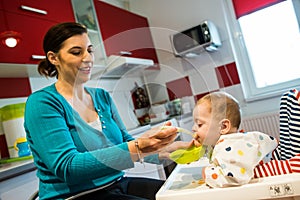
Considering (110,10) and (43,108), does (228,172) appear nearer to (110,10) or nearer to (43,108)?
(43,108)

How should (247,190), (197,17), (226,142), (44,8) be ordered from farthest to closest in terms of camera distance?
(197,17) → (44,8) → (226,142) → (247,190)

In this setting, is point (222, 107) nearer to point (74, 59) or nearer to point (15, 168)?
point (74, 59)

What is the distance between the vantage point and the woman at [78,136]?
0.81 m

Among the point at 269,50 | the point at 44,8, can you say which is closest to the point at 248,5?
the point at 269,50

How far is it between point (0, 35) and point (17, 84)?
1.49 feet

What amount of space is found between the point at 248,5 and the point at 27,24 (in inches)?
83.5

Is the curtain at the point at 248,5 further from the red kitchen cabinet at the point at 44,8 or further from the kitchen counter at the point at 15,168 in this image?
the kitchen counter at the point at 15,168

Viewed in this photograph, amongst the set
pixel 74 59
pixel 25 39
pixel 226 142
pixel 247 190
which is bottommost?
pixel 247 190

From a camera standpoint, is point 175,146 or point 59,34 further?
point 59,34

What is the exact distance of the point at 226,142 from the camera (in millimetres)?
761

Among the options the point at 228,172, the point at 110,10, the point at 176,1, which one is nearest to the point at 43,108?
the point at 228,172

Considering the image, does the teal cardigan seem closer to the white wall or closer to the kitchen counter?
the kitchen counter

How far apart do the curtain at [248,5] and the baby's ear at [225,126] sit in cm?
218

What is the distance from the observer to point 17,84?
6.03ft
